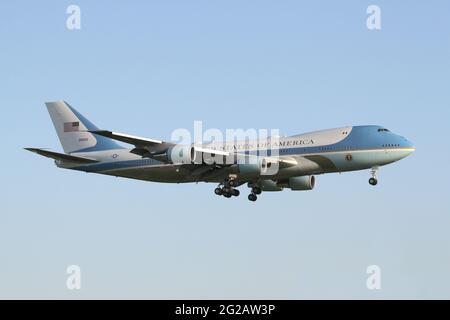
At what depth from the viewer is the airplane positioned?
68875mm

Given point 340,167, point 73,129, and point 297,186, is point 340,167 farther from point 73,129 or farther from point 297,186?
point 73,129

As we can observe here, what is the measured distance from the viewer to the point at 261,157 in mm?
70188

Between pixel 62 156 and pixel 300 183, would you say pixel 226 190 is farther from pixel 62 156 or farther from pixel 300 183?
pixel 62 156

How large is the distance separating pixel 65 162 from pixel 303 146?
70.8 ft

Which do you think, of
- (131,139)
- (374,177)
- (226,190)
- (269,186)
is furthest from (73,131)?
(374,177)

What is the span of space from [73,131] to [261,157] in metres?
20.4

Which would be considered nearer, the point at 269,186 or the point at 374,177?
the point at 374,177

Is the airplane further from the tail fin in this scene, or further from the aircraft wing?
the tail fin

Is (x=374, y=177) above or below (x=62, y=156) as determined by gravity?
below

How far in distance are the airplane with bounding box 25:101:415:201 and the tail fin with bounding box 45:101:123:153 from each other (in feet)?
9.90

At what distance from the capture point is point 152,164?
75.0 metres

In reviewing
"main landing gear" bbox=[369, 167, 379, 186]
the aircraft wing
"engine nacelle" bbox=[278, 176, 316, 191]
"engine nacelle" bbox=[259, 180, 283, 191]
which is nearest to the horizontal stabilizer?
the aircraft wing

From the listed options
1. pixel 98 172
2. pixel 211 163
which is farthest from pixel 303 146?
pixel 98 172

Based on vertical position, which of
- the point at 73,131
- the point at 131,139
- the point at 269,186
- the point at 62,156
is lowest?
the point at 269,186
